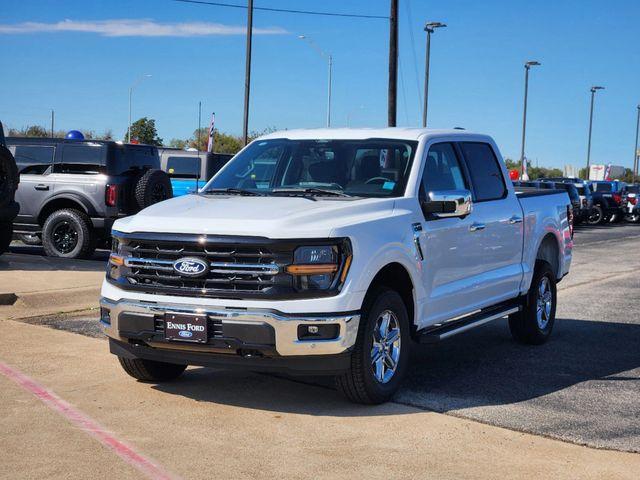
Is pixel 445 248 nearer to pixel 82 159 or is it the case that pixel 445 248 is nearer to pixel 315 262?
pixel 315 262

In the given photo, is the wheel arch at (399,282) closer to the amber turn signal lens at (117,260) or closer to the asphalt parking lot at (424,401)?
the asphalt parking lot at (424,401)

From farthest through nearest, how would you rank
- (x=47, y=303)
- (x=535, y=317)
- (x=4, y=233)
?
1. (x=4, y=233)
2. (x=47, y=303)
3. (x=535, y=317)

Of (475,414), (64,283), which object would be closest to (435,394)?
(475,414)

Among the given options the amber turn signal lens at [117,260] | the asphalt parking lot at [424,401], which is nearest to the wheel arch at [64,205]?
the asphalt parking lot at [424,401]

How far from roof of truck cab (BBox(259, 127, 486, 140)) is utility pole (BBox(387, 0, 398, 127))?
18.2 m

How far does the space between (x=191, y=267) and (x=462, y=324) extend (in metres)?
2.47

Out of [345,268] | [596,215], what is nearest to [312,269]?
[345,268]

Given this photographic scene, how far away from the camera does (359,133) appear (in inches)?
305

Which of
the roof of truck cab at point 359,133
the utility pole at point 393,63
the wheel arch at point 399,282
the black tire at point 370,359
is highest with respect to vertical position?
the utility pole at point 393,63

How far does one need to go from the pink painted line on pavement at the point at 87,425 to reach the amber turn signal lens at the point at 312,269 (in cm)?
144

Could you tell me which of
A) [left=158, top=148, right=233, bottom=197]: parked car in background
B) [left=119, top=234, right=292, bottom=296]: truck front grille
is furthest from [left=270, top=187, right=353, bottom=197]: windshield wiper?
[left=158, top=148, right=233, bottom=197]: parked car in background

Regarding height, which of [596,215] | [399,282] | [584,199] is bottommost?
[596,215]

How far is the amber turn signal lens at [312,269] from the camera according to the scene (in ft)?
20.0

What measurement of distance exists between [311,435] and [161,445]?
0.89 metres
